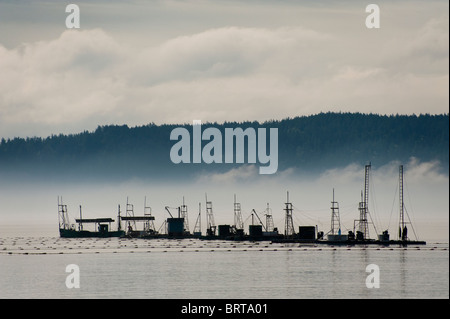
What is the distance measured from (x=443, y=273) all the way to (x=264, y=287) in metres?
36.2

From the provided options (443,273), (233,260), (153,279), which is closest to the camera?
(153,279)

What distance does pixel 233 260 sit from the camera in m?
188

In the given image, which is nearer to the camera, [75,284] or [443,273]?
[75,284]

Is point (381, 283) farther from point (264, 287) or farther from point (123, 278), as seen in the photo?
point (123, 278)
